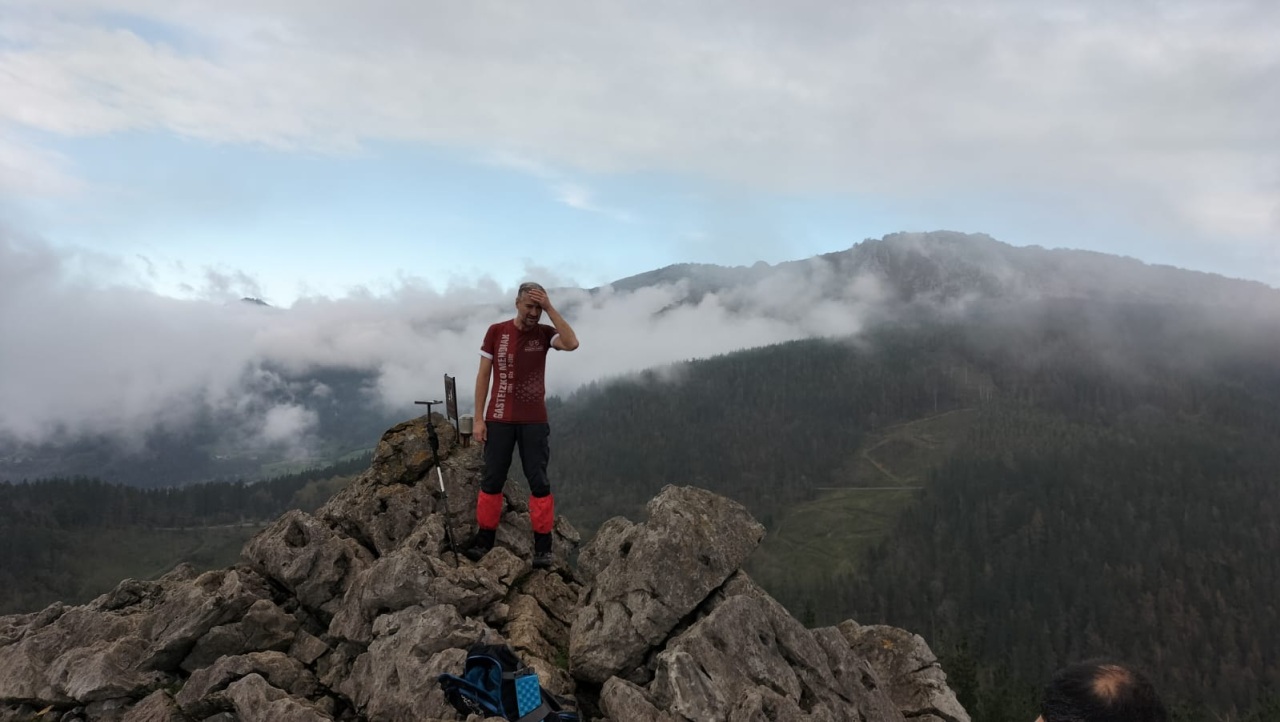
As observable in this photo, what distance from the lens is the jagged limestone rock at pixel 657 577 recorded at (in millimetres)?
14711

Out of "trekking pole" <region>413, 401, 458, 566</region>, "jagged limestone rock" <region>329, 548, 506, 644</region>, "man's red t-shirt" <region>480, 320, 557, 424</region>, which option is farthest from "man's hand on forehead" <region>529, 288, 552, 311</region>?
"jagged limestone rock" <region>329, 548, 506, 644</region>

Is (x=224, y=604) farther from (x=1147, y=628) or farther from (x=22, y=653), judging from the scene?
(x=1147, y=628)

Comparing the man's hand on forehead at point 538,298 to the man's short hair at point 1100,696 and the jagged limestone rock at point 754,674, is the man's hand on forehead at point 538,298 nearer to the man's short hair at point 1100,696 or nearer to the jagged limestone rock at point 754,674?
the jagged limestone rock at point 754,674

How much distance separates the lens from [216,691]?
46.5 feet

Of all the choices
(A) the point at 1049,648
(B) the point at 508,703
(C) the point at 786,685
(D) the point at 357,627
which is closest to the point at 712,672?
(C) the point at 786,685

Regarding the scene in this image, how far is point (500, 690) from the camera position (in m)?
11.3

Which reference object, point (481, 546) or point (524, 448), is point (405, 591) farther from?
point (524, 448)

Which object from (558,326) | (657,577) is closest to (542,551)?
(657,577)

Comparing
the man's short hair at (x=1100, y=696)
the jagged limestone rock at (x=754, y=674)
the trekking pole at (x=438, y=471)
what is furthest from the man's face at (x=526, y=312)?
the man's short hair at (x=1100, y=696)

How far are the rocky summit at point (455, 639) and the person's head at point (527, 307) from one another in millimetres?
6000

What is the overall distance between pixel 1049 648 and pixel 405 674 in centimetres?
21888

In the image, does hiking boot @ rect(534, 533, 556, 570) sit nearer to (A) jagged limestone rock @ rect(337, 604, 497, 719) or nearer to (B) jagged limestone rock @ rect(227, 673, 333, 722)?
(A) jagged limestone rock @ rect(337, 604, 497, 719)

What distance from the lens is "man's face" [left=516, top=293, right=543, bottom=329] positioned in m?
16.4

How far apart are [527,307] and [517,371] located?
168cm
